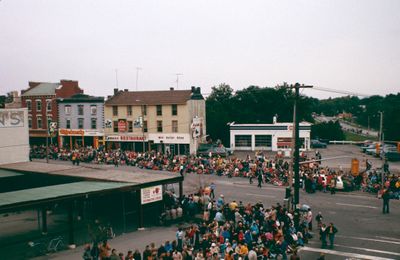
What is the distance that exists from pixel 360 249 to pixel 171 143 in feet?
139

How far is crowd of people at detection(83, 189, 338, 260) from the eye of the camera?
17.2m

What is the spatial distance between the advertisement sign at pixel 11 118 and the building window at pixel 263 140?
3409 cm

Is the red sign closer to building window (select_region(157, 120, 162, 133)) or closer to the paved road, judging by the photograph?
building window (select_region(157, 120, 162, 133))

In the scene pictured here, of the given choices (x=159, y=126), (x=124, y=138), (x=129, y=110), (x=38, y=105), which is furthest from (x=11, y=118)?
(x=38, y=105)

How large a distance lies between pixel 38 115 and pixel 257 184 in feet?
144

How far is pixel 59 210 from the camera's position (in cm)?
3125

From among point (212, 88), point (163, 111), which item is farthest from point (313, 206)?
point (212, 88)

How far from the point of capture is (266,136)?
62.2m

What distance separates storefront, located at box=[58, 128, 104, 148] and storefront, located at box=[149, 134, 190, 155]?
9.23m

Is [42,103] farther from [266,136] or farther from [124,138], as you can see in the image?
[266,136]

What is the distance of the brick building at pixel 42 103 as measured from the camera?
6681 centimetres

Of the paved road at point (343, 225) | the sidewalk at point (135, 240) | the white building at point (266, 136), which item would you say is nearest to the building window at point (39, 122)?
the white building at point (266, 136)

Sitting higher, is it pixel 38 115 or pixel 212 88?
pixel 212 88

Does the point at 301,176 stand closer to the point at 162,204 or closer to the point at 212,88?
the point at 162,204
